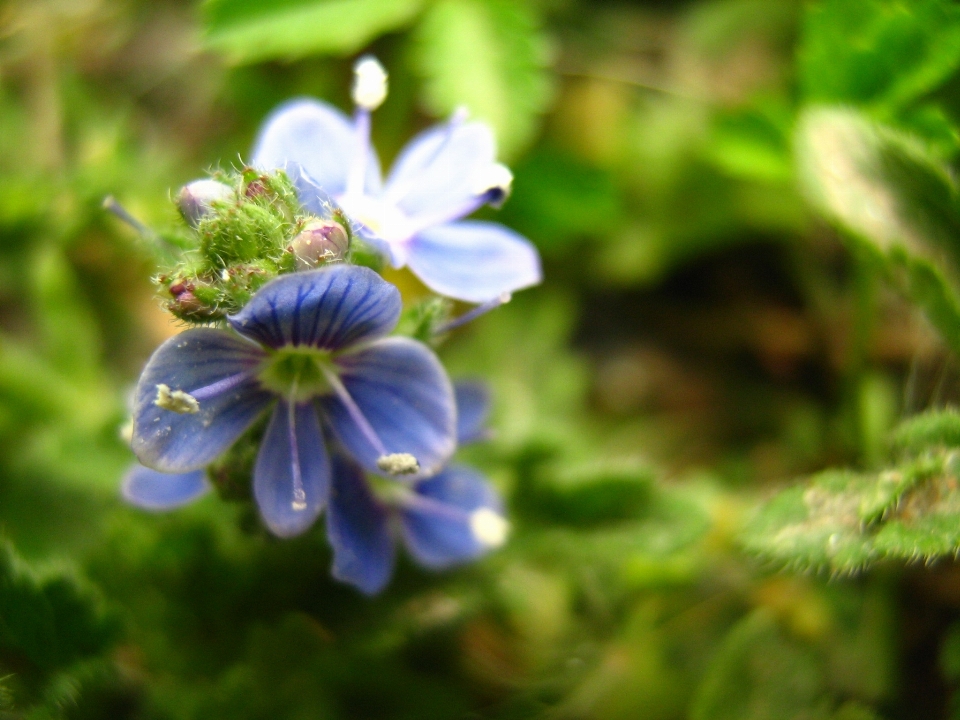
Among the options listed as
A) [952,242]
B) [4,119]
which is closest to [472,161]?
[952,242]

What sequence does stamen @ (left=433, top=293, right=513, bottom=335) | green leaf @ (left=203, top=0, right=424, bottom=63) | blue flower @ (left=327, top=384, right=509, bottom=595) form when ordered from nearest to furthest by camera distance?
1. stamen @ (left=433, top=293, right=513, bottom=335)
2. blue flower @ (left=327, top=384, right=509, bottom=595)
3. green leaf @ (left=203, top=0, right=424, bottom=63)

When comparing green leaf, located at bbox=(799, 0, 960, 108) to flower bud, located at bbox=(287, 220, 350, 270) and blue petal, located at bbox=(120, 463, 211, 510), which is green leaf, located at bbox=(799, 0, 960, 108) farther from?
blue petal, located at bbox=(120, 463, 211, 510)

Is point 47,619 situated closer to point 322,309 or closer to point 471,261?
point 322,309

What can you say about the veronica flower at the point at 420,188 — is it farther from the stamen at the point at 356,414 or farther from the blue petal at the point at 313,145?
the stamen at the point at 356,414

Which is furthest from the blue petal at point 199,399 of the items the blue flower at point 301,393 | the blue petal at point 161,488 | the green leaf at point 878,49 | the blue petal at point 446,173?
the green leaf at point 878,49

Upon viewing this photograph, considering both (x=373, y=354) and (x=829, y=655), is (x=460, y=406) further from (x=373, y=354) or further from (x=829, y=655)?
Answer: (x=829, y=655)

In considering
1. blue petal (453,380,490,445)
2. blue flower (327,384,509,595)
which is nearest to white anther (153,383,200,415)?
blue flower (327,384,509,595)
